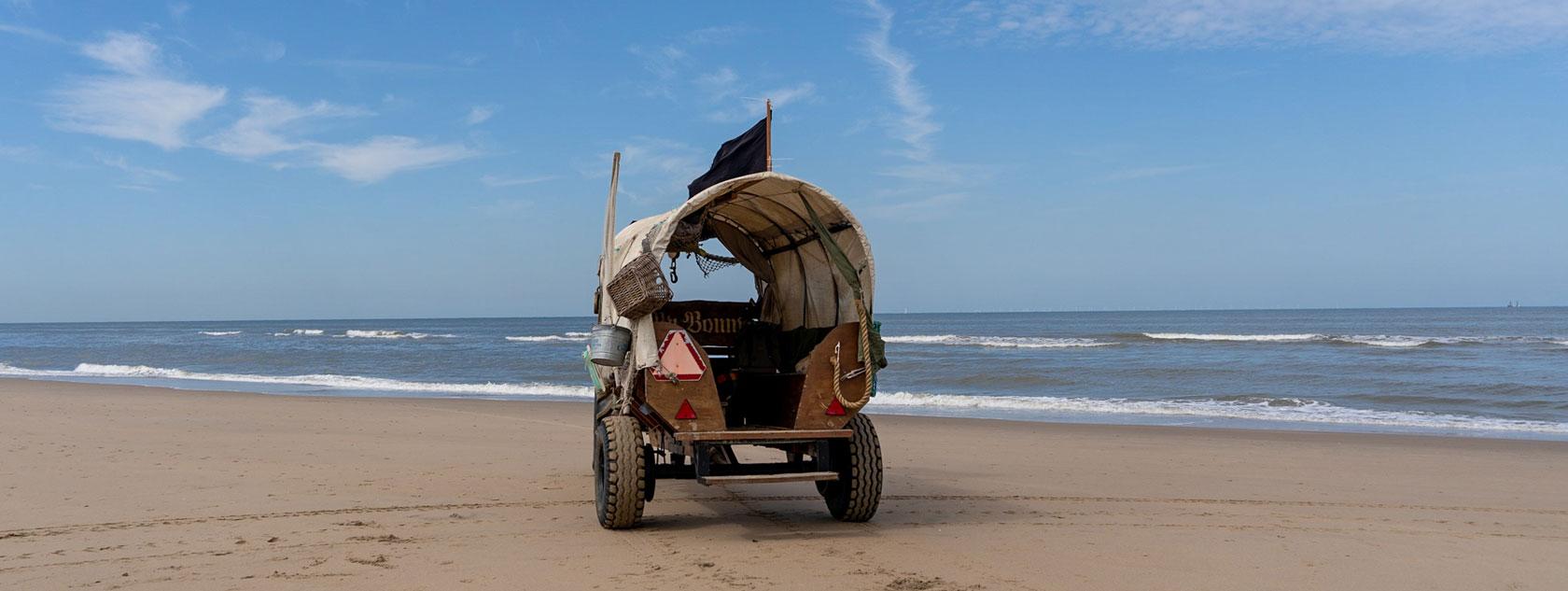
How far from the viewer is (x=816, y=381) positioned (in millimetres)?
7574

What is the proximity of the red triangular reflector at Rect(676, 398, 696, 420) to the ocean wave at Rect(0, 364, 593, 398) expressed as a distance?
16521 millimetres

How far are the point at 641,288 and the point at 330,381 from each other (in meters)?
23.9

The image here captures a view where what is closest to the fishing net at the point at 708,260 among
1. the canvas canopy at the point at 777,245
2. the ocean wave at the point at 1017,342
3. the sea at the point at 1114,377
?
the canvas canopy at the point at 777,245

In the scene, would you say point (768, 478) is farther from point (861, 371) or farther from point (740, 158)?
point (740, 158)

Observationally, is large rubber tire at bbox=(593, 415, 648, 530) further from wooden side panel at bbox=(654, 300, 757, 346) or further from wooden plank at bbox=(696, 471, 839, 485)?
wooden side panel at bbox=(654, 300, 757, 346)

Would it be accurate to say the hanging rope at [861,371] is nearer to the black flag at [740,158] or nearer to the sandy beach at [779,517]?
the sandy beach at [779,517]

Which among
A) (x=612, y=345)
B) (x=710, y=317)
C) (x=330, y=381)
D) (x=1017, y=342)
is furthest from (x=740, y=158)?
(x=1017, y=342)

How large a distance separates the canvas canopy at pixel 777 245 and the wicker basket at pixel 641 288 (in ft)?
0.34

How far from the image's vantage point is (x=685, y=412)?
734 centimetres

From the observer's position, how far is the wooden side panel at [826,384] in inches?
297

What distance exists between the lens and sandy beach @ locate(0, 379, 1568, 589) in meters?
6.43

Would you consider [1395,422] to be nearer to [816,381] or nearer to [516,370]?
[816,381]

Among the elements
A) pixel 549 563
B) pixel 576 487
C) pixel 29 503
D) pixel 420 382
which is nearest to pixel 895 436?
pixel 576 487

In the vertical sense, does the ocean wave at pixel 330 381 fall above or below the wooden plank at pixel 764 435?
below
